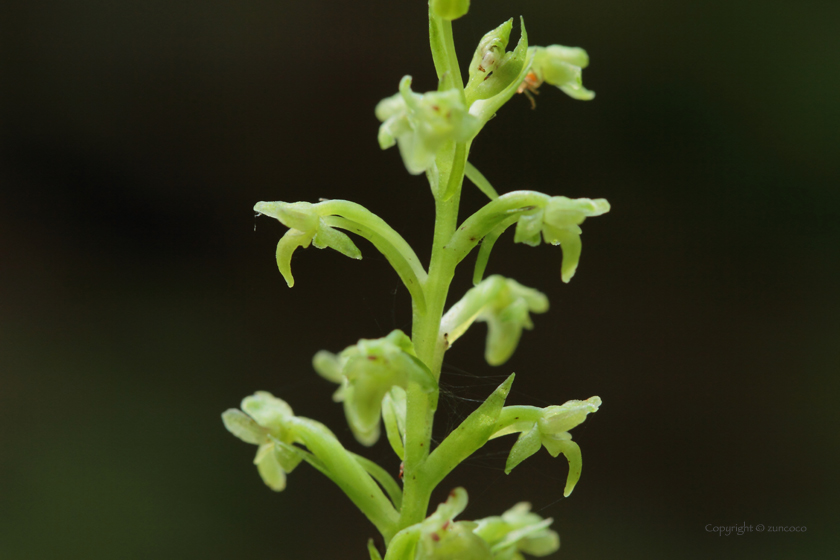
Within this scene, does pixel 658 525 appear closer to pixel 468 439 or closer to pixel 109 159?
pixel 468 439

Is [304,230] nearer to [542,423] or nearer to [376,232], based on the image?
[376,232]

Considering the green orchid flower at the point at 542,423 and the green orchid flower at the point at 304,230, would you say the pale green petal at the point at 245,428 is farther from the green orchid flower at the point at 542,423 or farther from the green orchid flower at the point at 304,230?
the green orchid flower at the point at 542,423

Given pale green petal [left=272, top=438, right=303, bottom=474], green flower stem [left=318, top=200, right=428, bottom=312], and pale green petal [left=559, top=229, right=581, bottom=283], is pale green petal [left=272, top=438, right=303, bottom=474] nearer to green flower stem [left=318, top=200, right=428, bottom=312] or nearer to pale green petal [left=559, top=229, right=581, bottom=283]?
green flower stem [left=318, top=200, right=428, bottom=312]

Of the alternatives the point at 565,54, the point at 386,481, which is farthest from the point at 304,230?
the point at 565,54

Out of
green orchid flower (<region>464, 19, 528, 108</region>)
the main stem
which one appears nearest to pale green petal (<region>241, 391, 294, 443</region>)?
the main stem

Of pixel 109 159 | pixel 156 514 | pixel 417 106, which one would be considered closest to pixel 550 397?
pixel 156 514
